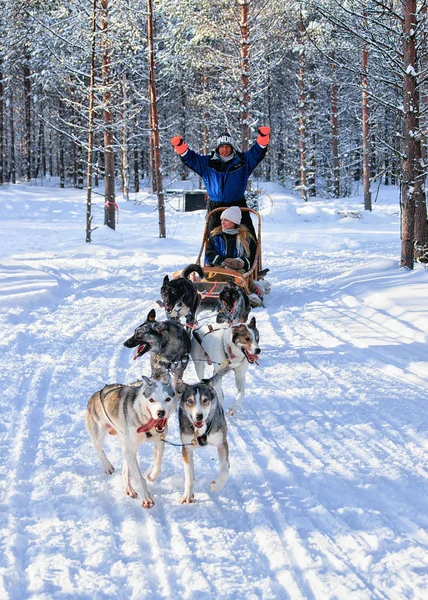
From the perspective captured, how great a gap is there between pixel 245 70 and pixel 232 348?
15866mm

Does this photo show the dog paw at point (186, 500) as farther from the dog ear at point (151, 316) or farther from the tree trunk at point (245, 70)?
the tree trunk at point (245, 70)

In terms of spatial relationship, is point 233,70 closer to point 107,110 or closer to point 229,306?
point 107,110

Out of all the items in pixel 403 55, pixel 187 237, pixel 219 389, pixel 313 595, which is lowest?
pixel 313 595

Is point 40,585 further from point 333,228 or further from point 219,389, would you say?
point 333,228

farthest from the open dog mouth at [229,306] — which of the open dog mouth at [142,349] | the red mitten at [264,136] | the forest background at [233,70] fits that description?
the forest background at [233,70]

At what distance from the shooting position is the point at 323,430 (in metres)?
4.65

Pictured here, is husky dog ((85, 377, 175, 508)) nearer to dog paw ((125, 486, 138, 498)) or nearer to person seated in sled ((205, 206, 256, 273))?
dog paw ((125, 486, 138, 498))

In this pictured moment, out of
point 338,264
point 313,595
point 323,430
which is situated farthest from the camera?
point 338,264

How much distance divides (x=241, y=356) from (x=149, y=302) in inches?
189

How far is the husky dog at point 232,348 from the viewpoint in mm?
4801

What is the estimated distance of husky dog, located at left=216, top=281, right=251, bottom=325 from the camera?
6.25m

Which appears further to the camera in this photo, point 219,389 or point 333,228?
point 333,228

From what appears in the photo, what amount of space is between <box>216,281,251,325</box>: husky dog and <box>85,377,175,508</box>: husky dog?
97.9 inches

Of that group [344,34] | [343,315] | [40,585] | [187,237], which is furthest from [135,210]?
[40,585]
